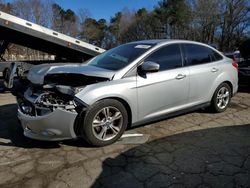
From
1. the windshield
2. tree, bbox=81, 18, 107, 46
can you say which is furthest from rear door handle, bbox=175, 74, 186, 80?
tree, bbox=81, 18, 107, 46

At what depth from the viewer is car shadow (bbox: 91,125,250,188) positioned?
2.67 meters

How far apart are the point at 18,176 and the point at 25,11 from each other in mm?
29299

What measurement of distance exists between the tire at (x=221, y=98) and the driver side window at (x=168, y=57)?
3.90ft

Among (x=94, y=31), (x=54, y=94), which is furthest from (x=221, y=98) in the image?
(x=94, y=31)

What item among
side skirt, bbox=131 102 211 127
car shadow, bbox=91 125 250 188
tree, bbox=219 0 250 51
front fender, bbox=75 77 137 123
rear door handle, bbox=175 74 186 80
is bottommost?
car shadow, bbox=91 125 250 188

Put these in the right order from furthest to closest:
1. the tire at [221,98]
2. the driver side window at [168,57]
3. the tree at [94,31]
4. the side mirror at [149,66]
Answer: the tree at [94,31] → the tire at [221,98] → the driver side window at [168,57] → the side mirror at [149,66]

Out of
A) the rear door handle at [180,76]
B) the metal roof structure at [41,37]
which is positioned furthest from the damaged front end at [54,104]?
the metal roof structure at [41,37]

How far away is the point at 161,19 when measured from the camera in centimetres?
4097

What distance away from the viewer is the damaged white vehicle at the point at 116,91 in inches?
128

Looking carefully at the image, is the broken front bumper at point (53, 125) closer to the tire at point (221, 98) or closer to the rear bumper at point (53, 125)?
the rear bumper at point (53, 125)

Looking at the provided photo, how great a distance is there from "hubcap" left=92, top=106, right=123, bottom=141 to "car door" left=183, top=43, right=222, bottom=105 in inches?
59.4

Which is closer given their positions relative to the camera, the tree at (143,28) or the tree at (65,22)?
the tree at (65,22)

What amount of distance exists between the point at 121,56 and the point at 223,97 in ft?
7.80

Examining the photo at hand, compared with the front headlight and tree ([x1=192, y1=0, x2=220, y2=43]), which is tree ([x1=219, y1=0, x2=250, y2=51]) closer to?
tree ([x1=192, y1=0, x2=220, y2=43])
